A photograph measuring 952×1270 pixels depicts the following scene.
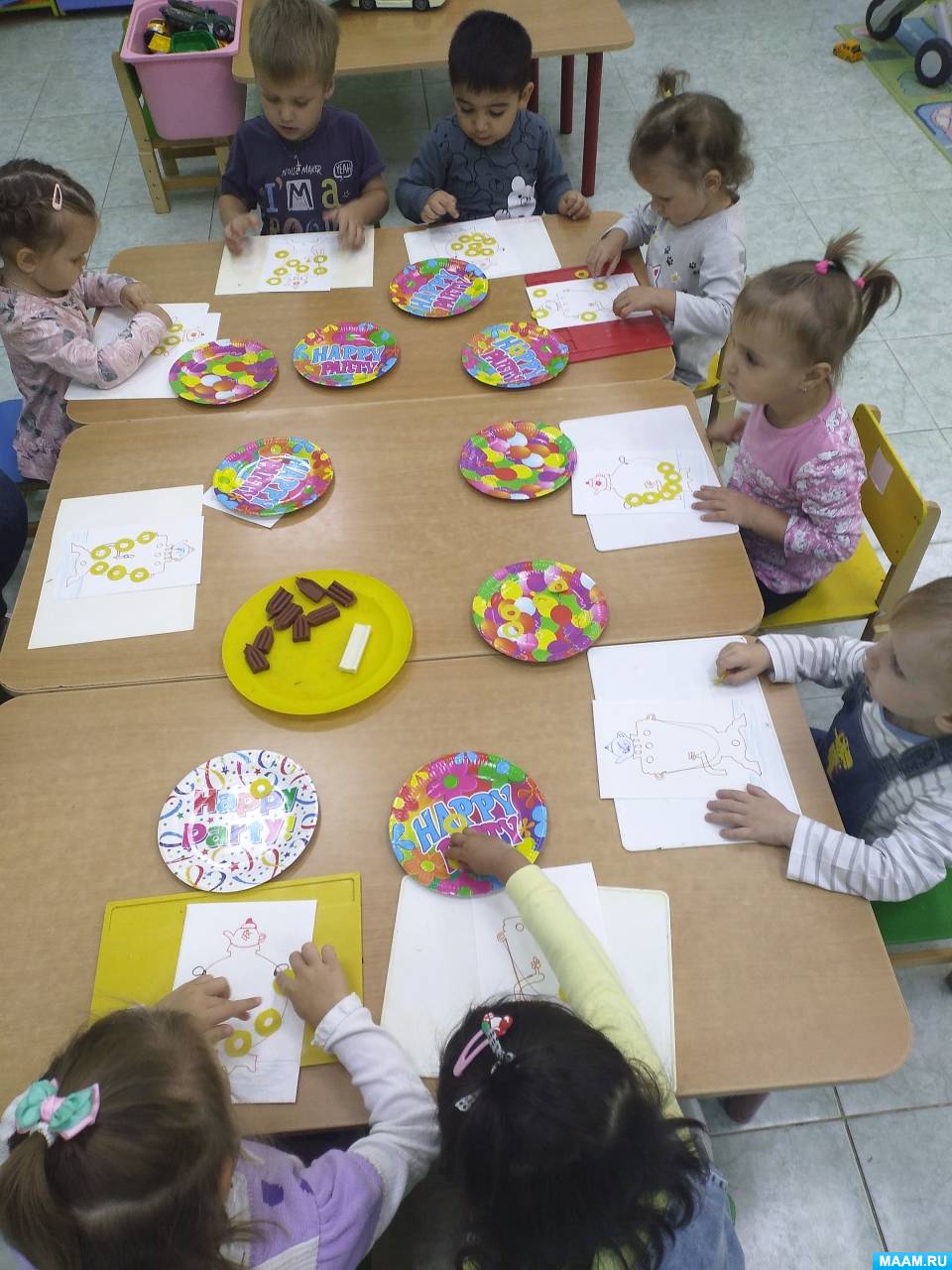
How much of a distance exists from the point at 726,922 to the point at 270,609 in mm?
826

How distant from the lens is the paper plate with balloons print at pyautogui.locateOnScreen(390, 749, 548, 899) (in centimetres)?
112

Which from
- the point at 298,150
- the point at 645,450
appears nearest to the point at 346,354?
the point at 645,450

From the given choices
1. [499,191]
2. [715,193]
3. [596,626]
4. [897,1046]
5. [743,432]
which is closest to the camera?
[897,1046]

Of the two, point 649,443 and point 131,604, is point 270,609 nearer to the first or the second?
point 131,604

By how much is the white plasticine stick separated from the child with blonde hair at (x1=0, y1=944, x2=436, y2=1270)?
429 mm

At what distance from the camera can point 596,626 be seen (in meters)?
1.35

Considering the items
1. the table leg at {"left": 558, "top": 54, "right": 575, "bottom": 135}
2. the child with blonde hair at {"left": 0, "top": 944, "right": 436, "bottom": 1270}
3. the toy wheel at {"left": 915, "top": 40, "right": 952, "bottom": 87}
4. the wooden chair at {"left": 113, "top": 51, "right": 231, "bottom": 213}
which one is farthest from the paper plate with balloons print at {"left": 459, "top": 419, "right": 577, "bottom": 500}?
the toy wheel at {"left": 915, "top": 40, "right": 952, "bottom": 87}

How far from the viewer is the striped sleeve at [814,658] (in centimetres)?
129

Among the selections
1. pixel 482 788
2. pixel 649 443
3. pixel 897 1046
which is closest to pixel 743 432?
pixel 649 443

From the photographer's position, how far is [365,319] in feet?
6.37

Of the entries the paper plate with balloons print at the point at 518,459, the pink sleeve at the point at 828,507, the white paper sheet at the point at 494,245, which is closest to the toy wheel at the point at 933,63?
the white paper sheet at the point at 494,245

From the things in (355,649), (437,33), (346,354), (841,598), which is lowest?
(841,598)

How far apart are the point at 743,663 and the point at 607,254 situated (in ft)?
3.80

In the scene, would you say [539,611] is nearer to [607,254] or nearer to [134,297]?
[607,254]
